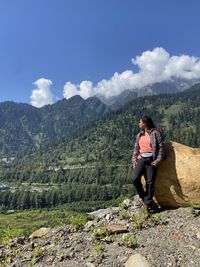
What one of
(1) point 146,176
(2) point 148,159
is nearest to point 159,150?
(2) point 148,159

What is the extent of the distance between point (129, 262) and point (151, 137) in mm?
6407

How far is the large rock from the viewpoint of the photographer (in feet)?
59.1

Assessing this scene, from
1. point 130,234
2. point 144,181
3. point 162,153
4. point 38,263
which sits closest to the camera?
point 38,263

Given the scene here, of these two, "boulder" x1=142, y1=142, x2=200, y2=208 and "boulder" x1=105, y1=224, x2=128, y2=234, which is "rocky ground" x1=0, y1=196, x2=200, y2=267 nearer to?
"boulder" x1=105, y1=224, x2=128, y2=234

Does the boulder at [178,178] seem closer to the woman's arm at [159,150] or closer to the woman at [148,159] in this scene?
the woman at [148,159]

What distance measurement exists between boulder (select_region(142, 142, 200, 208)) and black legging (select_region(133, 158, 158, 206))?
64 centimetres

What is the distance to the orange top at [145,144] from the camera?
61.4 ft

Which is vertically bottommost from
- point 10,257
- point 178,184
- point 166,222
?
point 10,257

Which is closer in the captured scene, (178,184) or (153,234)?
(153,234)

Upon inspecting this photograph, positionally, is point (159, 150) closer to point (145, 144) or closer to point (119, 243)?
point (145, 144)

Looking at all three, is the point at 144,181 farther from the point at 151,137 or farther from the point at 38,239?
the point at 38,239

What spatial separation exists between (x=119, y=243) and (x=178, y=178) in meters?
4.54

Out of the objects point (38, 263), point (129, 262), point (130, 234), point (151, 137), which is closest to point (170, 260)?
point (129, 262)

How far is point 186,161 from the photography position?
18422 mm
